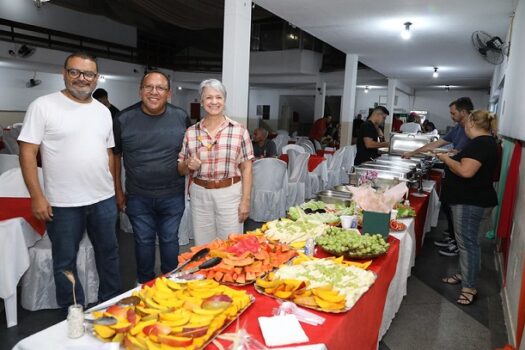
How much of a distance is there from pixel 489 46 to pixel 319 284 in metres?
4.10

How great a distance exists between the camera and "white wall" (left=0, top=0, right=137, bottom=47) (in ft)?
31.5

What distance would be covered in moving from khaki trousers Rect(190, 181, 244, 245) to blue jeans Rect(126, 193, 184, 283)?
134mm

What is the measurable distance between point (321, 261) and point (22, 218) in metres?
1.57

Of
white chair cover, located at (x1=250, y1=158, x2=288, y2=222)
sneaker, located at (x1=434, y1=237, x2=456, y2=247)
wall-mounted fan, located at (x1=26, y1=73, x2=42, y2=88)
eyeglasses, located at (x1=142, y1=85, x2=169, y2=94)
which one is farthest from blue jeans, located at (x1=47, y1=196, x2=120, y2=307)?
wall-mounted fan, located at (x1=26, y1=73, x2=42, y2=88)

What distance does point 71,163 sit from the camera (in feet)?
5.67

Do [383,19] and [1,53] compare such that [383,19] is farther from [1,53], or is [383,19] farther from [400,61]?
[1,53]

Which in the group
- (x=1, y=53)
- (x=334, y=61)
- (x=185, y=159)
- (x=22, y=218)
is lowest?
(x=22, y=218)

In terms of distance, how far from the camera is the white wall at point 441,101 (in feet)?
45.4

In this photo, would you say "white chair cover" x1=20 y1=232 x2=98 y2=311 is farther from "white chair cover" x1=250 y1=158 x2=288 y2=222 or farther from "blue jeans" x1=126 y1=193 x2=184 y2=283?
"white chair cover" x1=250 y1=158 x2=288 y2=222

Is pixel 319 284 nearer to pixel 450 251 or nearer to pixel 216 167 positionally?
pixel 216 167

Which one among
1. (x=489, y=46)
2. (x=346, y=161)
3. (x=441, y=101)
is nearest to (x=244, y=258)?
(x=489, y=46)

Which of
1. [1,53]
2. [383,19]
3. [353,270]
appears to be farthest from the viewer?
[1,53]

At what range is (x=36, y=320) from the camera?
80.3 inches

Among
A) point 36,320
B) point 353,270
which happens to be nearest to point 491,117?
point 353,270
